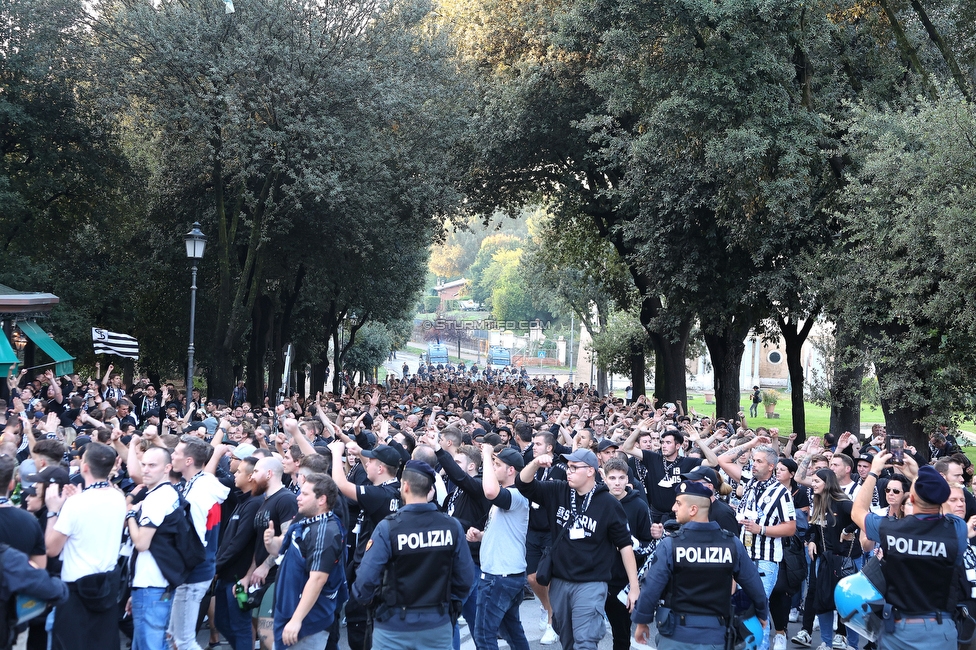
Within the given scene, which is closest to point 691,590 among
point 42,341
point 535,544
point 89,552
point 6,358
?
point 535,544

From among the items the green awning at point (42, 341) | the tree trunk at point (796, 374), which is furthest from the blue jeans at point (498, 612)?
the green awning at point (42, 341)

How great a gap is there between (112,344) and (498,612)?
2208 cm

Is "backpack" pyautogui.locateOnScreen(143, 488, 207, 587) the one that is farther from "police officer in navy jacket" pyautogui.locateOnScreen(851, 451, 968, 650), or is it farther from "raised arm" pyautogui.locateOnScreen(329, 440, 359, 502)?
"police officer in navy jacket" pyautogui.locateOnScreen(851, 451, 968, 650)

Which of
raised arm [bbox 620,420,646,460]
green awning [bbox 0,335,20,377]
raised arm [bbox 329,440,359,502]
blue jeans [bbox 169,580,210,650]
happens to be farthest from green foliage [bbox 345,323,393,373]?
raised arm [bbox 329,440,359,502]

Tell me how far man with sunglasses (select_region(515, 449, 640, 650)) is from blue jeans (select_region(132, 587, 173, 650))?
274 cm

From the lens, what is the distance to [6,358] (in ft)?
65.5

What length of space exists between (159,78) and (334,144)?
4347mm

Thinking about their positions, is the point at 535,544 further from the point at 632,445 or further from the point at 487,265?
the point at 487,265

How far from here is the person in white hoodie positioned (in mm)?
7387

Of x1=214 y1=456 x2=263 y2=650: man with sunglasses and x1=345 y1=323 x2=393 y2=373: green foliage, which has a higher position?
x1=345 y1=323 x2=393 y2=373: green foliage

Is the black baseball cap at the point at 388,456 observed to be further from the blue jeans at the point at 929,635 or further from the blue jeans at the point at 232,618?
the blue jeans at the point at 929,635

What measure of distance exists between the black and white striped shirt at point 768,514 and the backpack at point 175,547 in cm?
445

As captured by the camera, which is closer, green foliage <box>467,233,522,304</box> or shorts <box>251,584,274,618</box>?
shorts <box>251,584,274,618</box>

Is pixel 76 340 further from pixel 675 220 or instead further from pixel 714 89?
pixel 714 89
